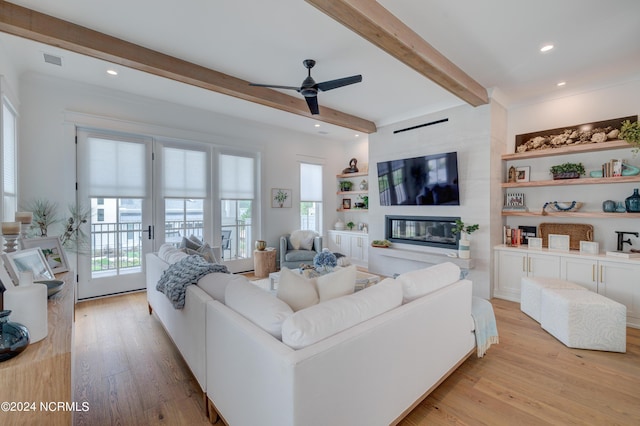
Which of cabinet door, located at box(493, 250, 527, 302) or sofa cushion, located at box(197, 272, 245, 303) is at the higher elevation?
sofa cushion, located at box(197, 272, 245, 303)

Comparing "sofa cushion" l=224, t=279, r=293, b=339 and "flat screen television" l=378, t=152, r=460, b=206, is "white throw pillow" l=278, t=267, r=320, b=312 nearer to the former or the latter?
"sofa cushion" l=224, t=279, r=293, b=339

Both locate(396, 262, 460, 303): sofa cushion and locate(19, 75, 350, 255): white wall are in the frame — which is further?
locate(19, 75, 350, 255): white wall

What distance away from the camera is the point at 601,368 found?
235cm

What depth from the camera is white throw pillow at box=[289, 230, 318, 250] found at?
5547 millimetres

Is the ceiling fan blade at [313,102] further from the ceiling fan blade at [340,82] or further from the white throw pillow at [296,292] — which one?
the white throw pillow at [296,292]

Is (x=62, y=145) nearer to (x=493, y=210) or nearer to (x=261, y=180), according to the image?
(x=261, y=180)

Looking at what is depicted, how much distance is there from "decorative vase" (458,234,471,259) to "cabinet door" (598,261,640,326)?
1369 mm

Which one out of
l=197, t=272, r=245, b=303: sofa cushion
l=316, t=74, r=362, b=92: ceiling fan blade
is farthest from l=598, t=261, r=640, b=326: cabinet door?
l=197, t=272, r=245, b=303: sofa cushion

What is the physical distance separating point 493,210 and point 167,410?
435 centimetres

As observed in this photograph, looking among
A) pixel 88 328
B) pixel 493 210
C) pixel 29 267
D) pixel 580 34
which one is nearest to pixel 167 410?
pixel 29 267

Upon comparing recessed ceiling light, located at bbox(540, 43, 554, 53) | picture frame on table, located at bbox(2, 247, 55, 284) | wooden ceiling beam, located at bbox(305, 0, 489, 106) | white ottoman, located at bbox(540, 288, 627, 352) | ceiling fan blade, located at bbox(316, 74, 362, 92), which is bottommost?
white ottoman, located at bbox(540, 288, 627, 352)

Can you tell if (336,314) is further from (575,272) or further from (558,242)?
(558,242)

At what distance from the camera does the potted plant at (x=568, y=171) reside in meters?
3.69

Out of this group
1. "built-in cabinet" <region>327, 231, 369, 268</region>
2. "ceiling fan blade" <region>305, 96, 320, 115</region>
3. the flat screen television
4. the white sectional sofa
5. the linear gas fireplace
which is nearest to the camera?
the white sectional sofa
